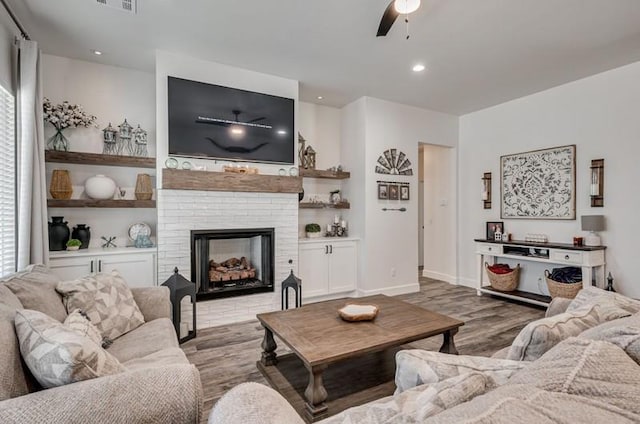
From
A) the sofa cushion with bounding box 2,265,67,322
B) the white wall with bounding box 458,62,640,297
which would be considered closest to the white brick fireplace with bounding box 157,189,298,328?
the sofa cushion with bounding box 2,265,67,322

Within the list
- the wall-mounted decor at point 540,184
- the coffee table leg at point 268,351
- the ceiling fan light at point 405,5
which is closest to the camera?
the ceiling fan light at point 405,5

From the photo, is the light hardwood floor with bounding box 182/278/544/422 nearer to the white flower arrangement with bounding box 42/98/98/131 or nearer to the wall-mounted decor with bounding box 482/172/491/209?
the wall-mounted decor with bounding box 482/172/491/209

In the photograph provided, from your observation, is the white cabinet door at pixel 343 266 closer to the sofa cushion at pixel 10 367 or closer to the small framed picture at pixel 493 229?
the small framed picture at pixel 493 229

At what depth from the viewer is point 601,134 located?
3809 mm

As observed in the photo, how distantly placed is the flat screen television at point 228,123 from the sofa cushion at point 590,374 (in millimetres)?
3438

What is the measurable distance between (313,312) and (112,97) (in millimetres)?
3317

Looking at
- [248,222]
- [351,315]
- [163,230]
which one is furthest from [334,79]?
[351,315]

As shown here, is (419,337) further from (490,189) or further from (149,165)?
(490,189)

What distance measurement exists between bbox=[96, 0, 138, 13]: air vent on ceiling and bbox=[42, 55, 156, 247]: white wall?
4.33 ft

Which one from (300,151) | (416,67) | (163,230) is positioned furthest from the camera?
(300,151)

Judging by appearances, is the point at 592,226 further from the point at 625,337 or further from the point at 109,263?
the point at 109,263

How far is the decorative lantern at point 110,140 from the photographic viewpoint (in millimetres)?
3529

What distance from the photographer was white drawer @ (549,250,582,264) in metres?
3.71

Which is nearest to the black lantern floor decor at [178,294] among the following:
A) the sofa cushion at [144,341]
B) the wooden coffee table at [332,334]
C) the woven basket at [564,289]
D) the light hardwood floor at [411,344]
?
the light hardwood floor at [411,344]
